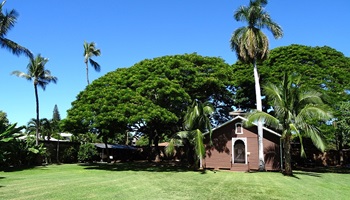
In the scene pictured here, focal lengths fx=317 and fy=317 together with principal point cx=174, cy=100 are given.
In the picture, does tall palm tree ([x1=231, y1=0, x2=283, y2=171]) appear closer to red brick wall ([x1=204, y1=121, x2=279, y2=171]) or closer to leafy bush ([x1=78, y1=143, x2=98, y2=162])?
red brick wall ([x1=204, y1=121, x2=279, y2=171])

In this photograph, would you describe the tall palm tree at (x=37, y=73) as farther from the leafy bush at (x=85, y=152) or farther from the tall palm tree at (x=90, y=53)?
the tall palm tree at (x=90, y=53)

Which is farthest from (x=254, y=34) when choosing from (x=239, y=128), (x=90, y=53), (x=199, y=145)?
(x=90, y=53)

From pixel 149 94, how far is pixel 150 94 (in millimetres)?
82

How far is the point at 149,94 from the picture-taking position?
1024 inches

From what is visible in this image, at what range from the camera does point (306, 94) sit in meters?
20.5

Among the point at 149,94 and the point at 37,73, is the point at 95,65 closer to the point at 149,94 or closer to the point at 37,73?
the point at 37,73

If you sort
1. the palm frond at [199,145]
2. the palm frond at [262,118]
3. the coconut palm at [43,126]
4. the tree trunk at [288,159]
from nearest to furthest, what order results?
the palm frond at [262,118] < the tree trunk at [288,159] < the palm frond at [199,145] < the coconut palm at [43,126]

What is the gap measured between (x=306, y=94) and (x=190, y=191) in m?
11.8

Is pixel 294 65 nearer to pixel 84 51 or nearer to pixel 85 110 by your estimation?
pixel 85 110

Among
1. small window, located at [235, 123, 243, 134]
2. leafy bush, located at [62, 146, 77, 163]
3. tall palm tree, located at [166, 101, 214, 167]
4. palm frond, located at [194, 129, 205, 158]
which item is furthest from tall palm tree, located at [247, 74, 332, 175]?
leafy bush, located at [62, 146, 77, 163]

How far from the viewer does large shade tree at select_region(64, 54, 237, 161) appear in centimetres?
2416

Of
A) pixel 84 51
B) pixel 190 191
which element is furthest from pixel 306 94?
pixel 84 51

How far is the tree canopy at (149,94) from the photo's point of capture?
79.3 feet

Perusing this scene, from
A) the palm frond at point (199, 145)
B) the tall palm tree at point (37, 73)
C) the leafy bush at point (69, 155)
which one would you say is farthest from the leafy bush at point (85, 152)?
the palm frond at point (199, 145)
